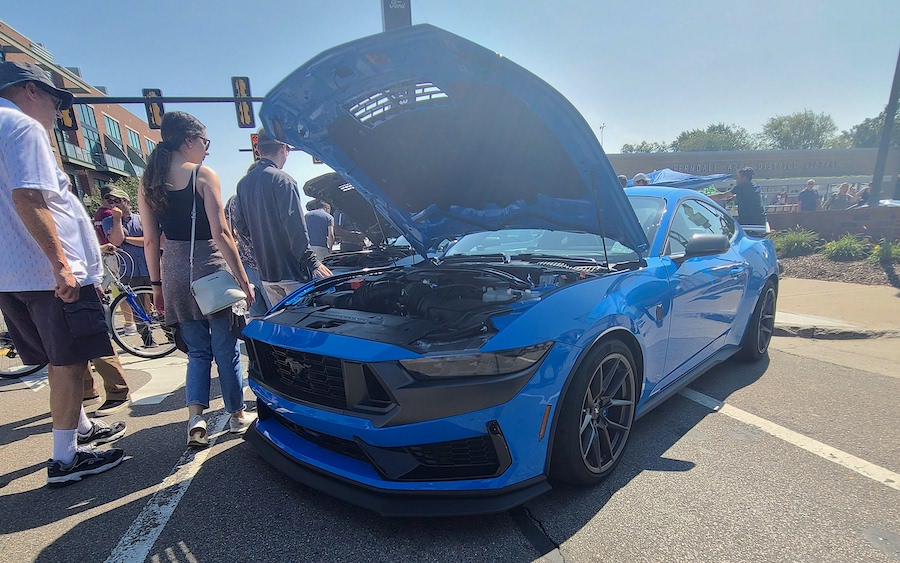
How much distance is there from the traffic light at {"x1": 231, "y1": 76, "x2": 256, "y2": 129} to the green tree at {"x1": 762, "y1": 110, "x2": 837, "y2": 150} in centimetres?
8214

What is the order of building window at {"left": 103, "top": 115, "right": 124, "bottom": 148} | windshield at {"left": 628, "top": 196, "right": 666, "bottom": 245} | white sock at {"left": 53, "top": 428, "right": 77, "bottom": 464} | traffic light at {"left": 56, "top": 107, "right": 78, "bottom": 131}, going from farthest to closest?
building window at {"left": 103, "top": 115, "right": 124, "bottom": 148}, traffic light at {"left": 56, "top": 107, "right": 78, "bottom": 131}, windshield at {"left": 628, "top": 196, "right": 666, "bottom": 245}, white sock at {"left": 53, "top": 428, "right": 77, "bottom": 464}

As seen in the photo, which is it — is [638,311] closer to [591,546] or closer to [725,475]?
[725,475]

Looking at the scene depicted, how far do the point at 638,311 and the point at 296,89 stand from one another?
2.13 m

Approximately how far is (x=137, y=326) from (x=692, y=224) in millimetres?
5677

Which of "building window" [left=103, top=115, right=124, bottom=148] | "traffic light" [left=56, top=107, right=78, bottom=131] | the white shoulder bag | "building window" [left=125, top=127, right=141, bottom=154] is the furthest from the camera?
"building window" [left=125, top=127, right=141, bottom=154]

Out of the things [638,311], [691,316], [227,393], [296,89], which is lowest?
[227,393]

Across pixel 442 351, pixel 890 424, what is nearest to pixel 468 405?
pixel 442 351

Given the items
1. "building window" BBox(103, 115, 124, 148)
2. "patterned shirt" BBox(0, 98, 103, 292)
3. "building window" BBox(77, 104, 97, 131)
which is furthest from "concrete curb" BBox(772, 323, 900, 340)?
"building window" BBox(103, 115, 124, 148)

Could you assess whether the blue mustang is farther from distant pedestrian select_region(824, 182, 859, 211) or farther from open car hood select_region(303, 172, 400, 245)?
distant pedestrian select_region(824, 182, 859, 211)

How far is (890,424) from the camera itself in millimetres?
2918

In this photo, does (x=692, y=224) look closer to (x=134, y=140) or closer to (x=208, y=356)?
(x=208, y=356)

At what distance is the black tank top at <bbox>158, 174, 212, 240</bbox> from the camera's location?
8.57 ft

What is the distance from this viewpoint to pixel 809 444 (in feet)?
8.75

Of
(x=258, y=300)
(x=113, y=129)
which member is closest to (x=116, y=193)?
(x=258, y=300)
